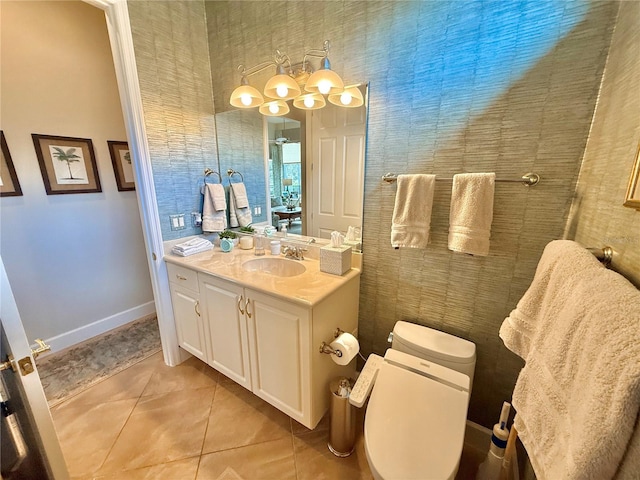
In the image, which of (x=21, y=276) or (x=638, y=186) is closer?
(x=638, y=186)

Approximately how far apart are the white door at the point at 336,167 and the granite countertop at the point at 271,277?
1.07 feet

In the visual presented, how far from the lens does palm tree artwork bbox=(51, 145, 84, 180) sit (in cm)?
199

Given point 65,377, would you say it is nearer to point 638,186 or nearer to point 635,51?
point 638,186

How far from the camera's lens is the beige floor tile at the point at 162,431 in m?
1.36

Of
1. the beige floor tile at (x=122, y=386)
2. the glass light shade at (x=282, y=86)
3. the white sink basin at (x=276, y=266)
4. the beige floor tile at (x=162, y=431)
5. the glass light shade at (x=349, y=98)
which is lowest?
the beige floor tile at (x=162, y=431)

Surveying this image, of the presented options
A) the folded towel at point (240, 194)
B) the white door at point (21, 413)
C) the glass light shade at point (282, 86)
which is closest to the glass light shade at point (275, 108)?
the glass light shade at point (282, 86)

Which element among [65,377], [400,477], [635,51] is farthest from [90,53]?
[400,477]

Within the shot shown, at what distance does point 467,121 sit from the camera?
1165 millimetres

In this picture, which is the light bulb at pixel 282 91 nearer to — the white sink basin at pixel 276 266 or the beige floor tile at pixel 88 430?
the white sink basin at pixel 276 266

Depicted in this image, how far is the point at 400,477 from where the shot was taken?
2.87 feet

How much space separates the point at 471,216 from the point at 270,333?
1141 mm

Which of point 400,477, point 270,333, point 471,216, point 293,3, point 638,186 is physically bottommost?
point 400,477

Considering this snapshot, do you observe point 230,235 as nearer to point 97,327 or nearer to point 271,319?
point 271,319

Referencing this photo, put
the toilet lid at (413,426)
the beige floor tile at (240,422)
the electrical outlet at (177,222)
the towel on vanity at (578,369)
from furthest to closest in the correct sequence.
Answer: the electrical outlet at (177,222), the beige floor tile at (240,422), the toilet lid at (413,426), the towel on vanity at (578,369)
